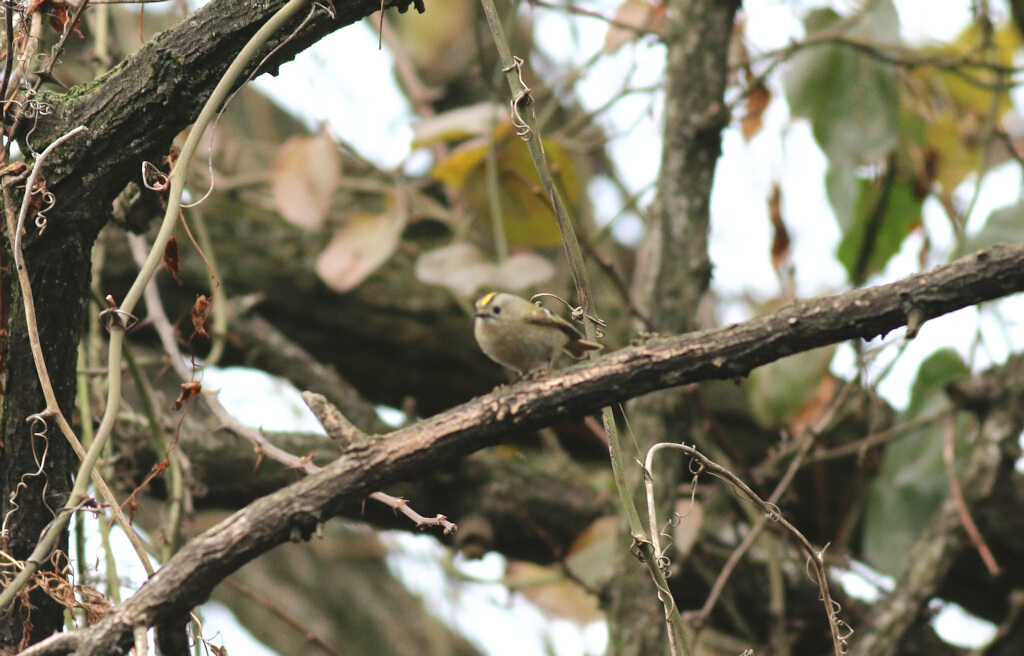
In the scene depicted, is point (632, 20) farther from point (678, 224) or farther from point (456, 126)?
point (678, 224)

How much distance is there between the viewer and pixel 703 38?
319 cm

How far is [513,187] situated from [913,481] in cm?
192

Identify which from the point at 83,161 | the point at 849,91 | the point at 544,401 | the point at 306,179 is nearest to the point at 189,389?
the point at 83,161

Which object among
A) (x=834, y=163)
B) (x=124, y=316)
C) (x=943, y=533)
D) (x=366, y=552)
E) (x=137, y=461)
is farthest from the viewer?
(x=366, y=552)

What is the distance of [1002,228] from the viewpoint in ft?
10.8

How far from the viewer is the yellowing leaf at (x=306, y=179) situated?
324 centimetres

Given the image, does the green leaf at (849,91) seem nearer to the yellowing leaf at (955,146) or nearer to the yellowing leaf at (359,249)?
the yellowing leaf at (955,146)

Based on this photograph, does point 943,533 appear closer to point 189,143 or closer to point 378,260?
point 378,260

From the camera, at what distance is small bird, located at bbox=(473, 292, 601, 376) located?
2.07 metres

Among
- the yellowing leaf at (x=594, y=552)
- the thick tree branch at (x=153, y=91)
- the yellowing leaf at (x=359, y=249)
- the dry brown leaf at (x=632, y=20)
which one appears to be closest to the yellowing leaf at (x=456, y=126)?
the yellowing leaf at (x=359, y=249)

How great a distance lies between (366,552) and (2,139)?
4265 millimetres

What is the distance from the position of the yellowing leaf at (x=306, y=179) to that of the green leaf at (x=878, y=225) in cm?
208

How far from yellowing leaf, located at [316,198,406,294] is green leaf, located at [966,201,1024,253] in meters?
2.08

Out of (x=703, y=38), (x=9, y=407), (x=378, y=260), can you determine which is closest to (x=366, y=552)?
(x=378, y=260)
